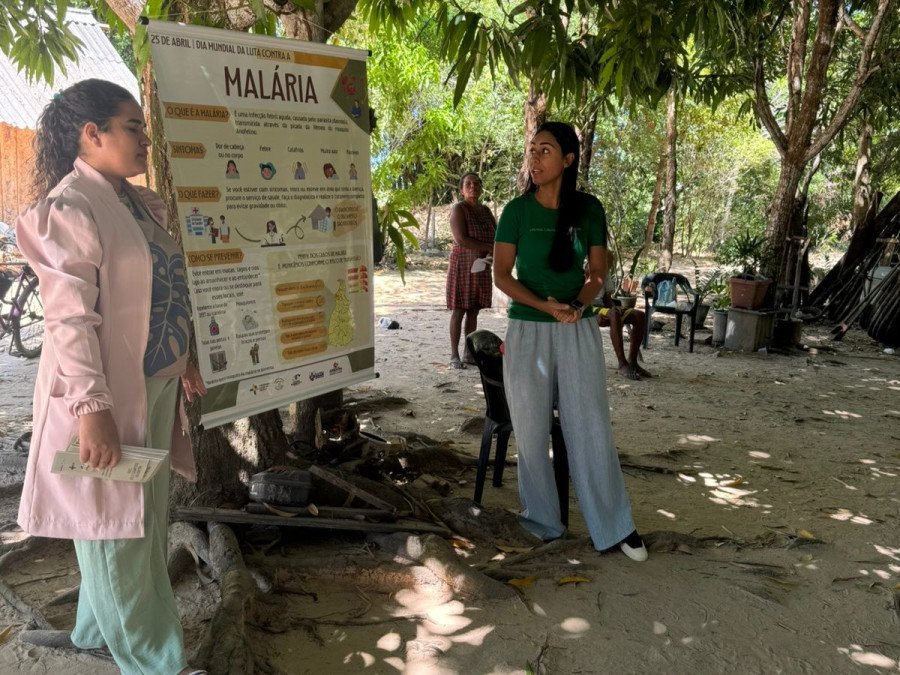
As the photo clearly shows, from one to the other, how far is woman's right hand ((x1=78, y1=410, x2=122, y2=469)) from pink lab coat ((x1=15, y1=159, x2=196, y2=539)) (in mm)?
29

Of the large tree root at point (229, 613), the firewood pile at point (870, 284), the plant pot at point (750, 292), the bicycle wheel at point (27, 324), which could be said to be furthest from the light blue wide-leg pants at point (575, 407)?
the firewood pile at point (870, 284)

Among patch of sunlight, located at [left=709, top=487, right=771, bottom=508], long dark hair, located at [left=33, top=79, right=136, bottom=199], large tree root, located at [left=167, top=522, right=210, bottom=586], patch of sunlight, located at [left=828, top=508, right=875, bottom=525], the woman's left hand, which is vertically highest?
long dark hair, located at [left=33, top=79, right=136, bottom=199]

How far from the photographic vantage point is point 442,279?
14.5m

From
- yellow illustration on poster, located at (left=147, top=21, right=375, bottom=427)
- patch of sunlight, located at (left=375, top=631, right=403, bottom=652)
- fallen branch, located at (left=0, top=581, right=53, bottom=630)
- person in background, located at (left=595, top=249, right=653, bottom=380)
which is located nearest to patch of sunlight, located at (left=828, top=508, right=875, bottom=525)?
patch of sunlight, located at (left=375, top=631, right=403, bottom=652)

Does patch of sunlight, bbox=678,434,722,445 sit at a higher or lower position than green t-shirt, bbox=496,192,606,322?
lower

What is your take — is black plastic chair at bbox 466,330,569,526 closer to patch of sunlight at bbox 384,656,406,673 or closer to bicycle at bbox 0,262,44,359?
patch of sunlight at bbox 384,656,406,673

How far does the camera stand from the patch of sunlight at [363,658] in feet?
8.20

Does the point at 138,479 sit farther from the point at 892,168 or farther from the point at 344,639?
the point at 892,168

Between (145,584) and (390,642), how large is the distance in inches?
36.3

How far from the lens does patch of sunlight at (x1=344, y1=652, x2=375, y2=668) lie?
8.20 ft

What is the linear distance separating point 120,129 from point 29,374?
5.39 meters

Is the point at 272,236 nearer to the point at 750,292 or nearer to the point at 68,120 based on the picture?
the point at 68,120

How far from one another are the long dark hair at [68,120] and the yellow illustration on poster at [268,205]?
1.49ft

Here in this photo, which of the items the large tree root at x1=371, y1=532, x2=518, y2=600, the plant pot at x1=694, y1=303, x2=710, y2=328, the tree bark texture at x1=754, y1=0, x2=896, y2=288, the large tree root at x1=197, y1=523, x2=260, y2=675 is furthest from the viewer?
the plant pot at x1=694, y1=303, x2=710, y2=328
